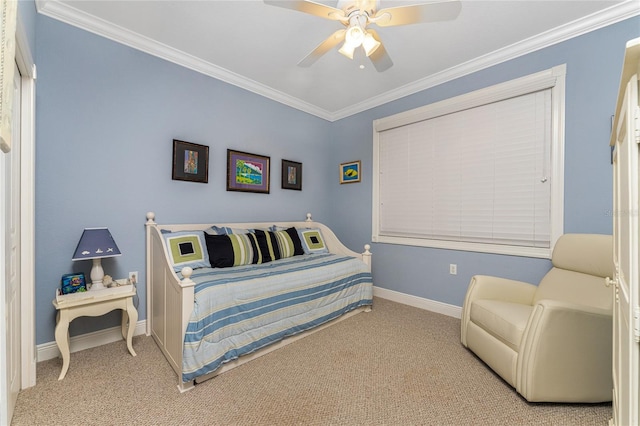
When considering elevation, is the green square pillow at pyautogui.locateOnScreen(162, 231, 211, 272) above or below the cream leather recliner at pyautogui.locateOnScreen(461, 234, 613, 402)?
above

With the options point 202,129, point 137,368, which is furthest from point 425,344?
point 202,129

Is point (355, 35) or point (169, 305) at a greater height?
point (355, 35)

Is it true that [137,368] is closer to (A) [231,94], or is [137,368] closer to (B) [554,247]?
(A) [231,94]

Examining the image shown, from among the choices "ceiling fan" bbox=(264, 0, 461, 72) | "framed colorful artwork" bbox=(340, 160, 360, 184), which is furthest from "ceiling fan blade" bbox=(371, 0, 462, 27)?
"framed colorful artwork" bbox=(340, 160, 360, 184)

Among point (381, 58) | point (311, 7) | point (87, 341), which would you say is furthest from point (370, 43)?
point (87, 341)

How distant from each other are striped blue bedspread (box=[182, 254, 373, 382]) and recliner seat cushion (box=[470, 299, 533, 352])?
113cm

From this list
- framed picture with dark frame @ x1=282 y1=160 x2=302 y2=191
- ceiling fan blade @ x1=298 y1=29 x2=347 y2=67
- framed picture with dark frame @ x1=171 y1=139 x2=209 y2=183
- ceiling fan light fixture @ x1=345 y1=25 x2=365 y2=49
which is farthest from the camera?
framed picture with dark frame @ x1=282 y1=160 x2=302 y2=191

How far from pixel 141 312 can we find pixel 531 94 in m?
3.87

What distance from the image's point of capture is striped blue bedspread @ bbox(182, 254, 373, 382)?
5.83 feet

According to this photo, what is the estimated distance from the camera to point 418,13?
157cm

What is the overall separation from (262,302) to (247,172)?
1642 mm

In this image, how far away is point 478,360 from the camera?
206cm

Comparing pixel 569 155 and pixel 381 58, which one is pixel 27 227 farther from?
pixel 569 155

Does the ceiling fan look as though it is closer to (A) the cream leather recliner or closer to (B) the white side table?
(A) the cream leather recliner
